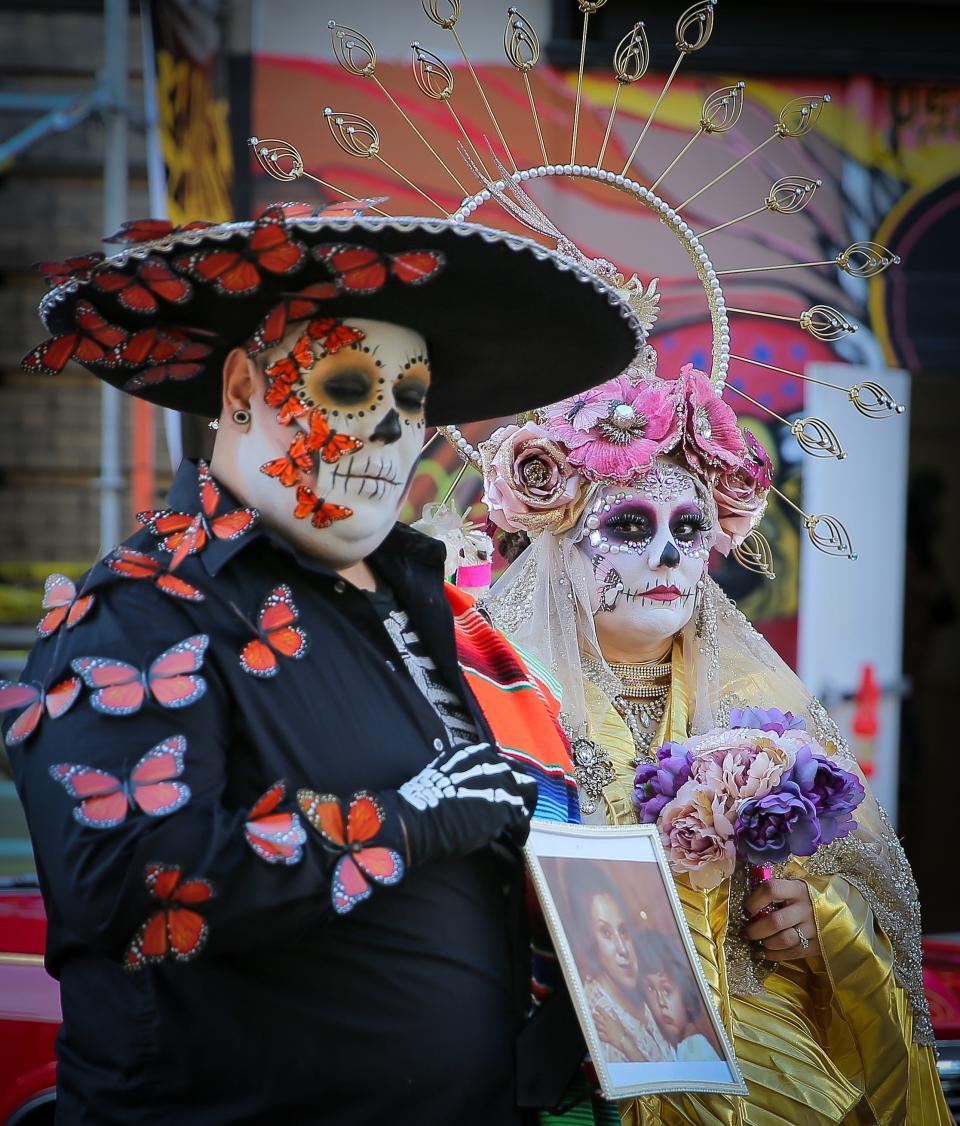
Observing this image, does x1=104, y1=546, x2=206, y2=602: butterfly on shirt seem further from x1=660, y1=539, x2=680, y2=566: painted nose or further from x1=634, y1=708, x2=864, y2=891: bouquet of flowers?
x1=660, y1=539, x2=680, y2=566: painted nose

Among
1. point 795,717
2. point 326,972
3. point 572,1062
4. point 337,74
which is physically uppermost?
point 337,74

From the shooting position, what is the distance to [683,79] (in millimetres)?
5590

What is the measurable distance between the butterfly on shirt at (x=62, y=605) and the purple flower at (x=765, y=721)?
1379 mm

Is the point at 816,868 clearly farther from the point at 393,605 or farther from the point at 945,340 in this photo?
the point at 945,340

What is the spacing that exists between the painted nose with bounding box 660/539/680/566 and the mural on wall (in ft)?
8.30

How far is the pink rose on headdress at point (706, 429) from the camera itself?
2.87 m

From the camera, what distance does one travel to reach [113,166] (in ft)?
14.9

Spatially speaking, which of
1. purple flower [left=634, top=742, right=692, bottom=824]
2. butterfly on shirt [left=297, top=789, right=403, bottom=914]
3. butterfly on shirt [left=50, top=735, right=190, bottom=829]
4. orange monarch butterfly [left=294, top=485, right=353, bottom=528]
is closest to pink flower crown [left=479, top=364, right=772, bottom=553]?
purple flower [left=634, top=742, right=692, bottom=824]

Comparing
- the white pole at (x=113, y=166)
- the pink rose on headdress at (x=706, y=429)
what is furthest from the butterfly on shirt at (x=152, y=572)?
the white pole at (x=113, y=166)

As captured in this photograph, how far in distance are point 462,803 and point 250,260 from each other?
74 centimetres

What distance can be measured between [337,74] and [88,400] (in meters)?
1.80

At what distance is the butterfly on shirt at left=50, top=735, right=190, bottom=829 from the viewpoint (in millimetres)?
1509

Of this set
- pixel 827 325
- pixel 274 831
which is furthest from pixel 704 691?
pixel 274 831

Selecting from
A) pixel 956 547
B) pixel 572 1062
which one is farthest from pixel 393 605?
pixel 956 547
